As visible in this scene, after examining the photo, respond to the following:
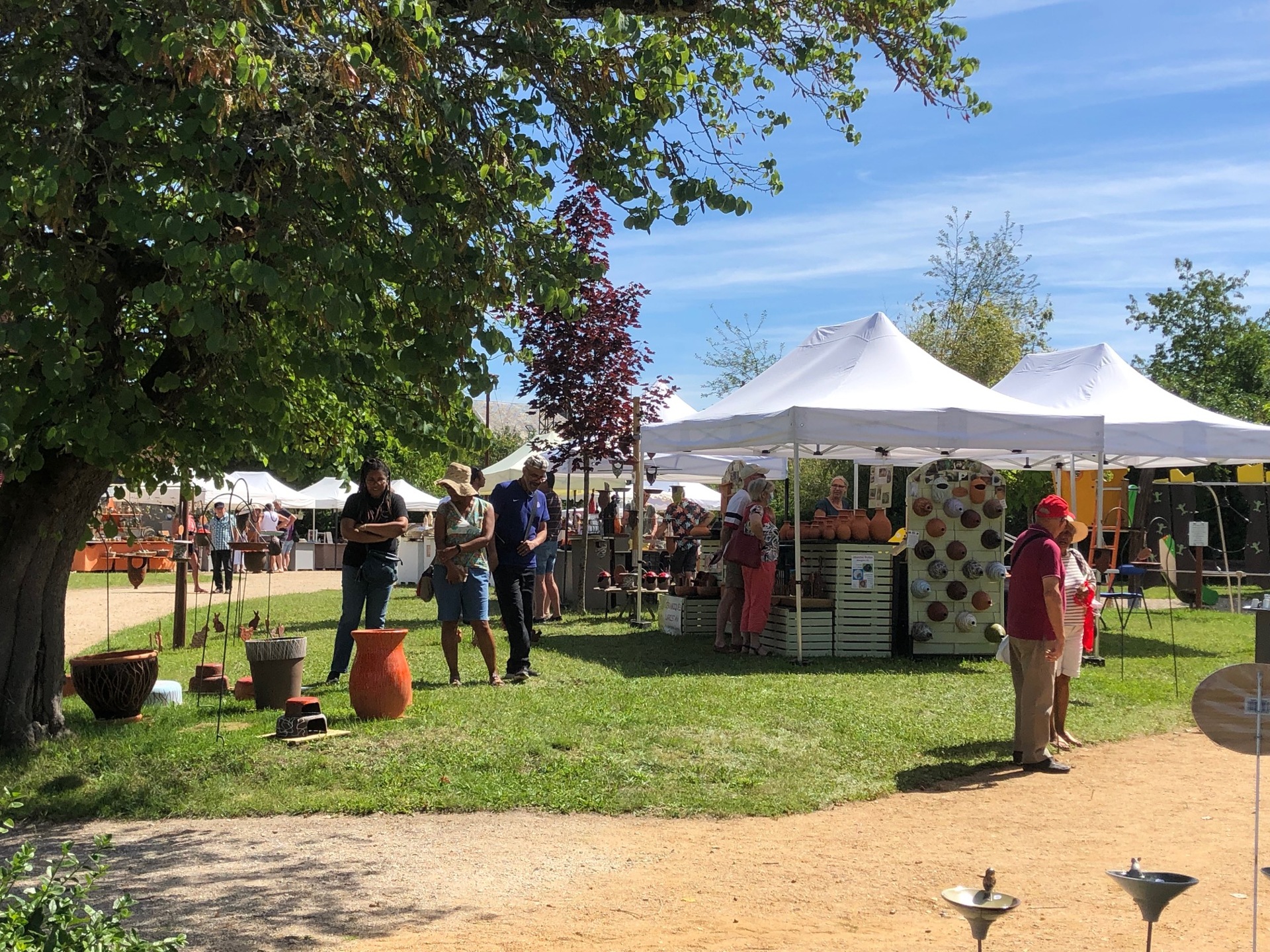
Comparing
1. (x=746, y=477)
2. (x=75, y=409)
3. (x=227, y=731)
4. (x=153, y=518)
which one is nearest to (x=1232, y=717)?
(x=75, y=409)

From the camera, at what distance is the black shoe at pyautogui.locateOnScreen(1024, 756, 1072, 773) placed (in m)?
7.99

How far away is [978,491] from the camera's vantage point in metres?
12.7

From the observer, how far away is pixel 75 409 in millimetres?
6613

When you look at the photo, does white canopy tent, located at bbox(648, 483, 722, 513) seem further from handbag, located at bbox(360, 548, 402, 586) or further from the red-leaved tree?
handbag, located at bbox(360, 548, 402, 586)

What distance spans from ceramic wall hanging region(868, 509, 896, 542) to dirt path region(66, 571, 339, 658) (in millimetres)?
9031

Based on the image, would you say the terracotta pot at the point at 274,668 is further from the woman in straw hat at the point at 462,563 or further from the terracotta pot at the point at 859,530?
the terracotta pot at the point at 859,530

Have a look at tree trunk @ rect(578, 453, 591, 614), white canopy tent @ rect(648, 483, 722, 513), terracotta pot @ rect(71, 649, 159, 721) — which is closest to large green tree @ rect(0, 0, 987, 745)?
terracotta pot @ rect(71, 649, 159, 721)

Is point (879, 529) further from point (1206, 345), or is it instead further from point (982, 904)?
point (1206, 345)

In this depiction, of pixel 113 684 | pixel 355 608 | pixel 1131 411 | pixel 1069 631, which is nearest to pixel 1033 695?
pixel 1069 631

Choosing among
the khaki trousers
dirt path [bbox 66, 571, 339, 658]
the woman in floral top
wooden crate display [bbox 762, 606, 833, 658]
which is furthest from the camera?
dirt path [bbox 66, 571, 339, 658]

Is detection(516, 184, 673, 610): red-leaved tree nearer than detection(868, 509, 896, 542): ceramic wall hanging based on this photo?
No

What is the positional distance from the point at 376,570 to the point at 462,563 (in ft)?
2.62

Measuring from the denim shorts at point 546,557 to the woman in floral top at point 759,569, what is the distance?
15.2ft

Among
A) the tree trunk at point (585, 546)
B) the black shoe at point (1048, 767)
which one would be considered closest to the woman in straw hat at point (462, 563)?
the black shoe at point (1048, 767)
